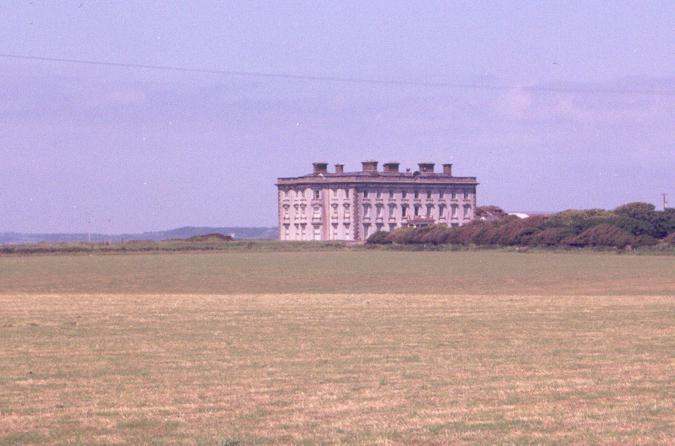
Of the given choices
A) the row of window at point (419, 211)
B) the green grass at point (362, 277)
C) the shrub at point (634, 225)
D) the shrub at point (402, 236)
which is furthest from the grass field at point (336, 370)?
the row of window at point (419, 211)

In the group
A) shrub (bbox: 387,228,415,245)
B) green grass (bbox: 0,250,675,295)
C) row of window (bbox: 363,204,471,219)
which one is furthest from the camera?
row of window (bbox: 363,204,471,219)

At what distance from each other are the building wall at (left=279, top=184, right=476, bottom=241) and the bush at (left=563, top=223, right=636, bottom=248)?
219 ft

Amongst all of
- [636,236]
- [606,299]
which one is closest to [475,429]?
[606,299]

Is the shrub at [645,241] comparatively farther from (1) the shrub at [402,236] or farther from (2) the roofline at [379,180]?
(2) the roofline at [379,180]

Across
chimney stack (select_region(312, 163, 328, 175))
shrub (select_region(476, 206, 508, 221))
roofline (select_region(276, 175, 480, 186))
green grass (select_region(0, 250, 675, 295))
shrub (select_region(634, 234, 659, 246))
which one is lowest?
green grass (select_region(0, 250, 675, 295))

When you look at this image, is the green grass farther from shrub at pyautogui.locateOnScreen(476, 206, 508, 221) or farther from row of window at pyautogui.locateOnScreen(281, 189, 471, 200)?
shrub at pyautogui.locateOnScreen(476, 206, 508, 221)

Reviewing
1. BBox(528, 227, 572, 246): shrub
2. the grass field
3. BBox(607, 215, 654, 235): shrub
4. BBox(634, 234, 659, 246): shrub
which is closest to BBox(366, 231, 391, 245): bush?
BBox(528, 227, 572, 246): shrub

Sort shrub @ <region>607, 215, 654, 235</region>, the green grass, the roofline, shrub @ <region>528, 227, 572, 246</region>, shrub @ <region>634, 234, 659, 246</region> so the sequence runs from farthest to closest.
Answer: the roofline, shrub @ <region>528, 227, 572, 246</region>, shrub @ <region>607, 215, 654, 235</region>, shrub @ <region>634, 234, 659, 246</region>, the green grass

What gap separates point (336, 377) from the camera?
63.8 feet

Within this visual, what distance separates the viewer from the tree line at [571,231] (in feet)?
370

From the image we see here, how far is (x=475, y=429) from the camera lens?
579 inches

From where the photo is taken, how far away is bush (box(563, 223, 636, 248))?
361 ft

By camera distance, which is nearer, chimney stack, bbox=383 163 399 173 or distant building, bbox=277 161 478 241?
distant building, bbox=277 161 478 241

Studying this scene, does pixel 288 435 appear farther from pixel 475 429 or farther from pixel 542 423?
pixel 542 423
